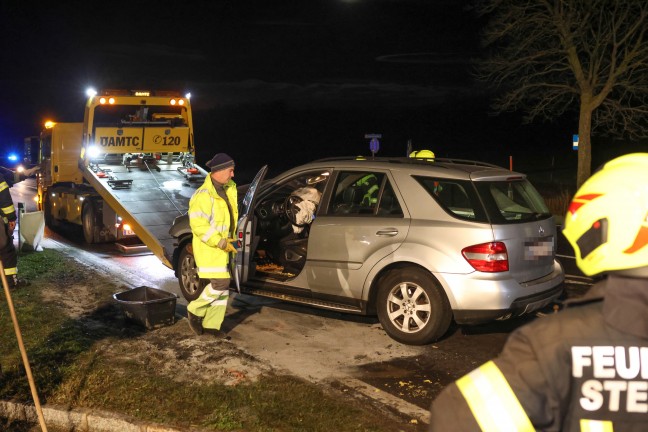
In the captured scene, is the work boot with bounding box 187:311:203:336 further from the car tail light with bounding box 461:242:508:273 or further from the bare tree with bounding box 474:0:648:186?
the bare tree with bounding box 474:0:648:186

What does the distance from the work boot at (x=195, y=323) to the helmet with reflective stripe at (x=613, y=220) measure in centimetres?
561

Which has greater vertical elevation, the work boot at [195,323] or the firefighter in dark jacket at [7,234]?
→ the firefighter in dark jacket at [7,234]

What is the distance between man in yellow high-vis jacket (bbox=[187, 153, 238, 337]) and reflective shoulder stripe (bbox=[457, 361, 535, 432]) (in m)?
5.31

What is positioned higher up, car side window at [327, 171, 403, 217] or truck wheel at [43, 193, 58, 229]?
car side window at [327, 171, 403, 217]

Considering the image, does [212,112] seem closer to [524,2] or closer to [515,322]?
[524,2]

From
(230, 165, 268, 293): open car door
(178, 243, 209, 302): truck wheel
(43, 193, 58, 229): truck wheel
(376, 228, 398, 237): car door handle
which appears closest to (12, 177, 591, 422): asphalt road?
(178, 243, 209, 302): truck wheel

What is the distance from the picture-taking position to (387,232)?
6.77 meters

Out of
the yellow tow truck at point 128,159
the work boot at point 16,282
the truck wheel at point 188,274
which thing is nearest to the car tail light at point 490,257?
the truck wheel at point 188,274

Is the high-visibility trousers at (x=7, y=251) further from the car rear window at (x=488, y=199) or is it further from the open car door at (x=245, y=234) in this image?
the car rear window at (x=488, y=199)

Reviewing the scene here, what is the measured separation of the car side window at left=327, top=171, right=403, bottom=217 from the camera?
696 cm

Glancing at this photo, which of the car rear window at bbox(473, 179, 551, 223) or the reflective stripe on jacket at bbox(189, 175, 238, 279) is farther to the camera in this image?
the reflective stripe on jacket at bbox(189, 175, 238, 279)

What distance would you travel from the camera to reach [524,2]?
19.6m

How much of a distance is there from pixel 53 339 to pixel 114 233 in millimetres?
7269

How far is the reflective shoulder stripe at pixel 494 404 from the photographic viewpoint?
1585 mm
